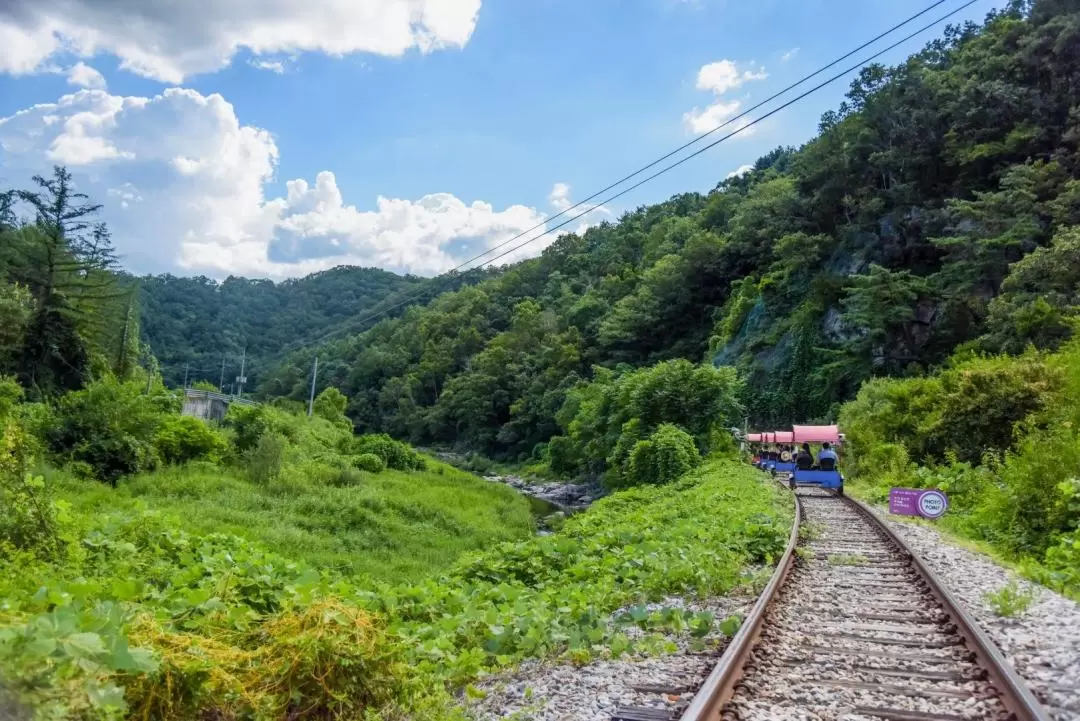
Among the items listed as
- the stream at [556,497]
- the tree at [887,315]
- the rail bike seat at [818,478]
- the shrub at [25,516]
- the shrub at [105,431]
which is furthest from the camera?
the stream at [556,497]

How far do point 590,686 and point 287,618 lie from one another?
2.23 meters

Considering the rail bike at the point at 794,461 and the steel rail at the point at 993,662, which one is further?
the rail bike at the point at 794,461

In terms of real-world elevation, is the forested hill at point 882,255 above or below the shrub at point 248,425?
above

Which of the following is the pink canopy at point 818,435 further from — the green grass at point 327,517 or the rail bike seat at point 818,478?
the green grass at point 327,517

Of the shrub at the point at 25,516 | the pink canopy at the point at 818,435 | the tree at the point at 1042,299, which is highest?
the tree at the point at 1042,299

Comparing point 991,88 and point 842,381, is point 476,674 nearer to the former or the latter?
point 842,381

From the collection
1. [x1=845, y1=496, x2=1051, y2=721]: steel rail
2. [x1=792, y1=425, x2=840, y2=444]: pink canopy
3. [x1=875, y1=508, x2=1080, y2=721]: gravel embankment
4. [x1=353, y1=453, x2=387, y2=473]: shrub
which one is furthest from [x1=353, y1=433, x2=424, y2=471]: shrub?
[x1=845, y1=496, x2=1051, y2=721]: steel rail

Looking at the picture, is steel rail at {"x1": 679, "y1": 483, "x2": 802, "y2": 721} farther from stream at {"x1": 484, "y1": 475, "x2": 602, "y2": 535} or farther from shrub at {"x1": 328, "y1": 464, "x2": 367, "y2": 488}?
stream at {"x1": 484, "y1": 475, "x2": 602, "y2": 535}

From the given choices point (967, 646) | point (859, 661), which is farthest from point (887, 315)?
point (859, 661)

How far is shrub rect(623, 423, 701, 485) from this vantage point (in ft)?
102

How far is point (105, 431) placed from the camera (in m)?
23.3

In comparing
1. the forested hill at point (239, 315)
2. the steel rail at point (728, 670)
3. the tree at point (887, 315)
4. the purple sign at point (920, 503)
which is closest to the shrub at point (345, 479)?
the purple sign at point (920, 503)

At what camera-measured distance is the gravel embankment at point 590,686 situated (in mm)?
5148

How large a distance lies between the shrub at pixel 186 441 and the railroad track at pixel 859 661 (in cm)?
2403
